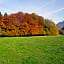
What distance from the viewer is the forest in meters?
57.5

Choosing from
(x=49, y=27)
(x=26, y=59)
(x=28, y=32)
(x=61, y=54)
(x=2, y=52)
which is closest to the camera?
(x=26, y=59)

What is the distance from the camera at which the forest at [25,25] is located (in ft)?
189

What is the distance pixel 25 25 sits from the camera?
59.6 meters

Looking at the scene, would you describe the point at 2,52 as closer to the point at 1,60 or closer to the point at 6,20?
the point at 1,60

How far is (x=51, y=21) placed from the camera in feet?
231

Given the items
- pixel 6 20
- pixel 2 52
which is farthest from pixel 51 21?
pixel 2 52

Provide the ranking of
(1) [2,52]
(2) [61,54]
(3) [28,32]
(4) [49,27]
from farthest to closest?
(4) [49,27]
(3) [28,32]
(1) [2,52]
(2) [61,54]

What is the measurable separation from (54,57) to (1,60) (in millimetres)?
3821

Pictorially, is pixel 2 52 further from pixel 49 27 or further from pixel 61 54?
pixel 49 27

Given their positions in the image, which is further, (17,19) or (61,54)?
(17,19)

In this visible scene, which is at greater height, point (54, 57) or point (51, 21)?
point (51, 21)

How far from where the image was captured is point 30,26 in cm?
6059

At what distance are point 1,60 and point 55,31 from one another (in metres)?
54.5

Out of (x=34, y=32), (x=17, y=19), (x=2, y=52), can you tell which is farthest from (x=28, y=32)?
(x=2, y=52)
